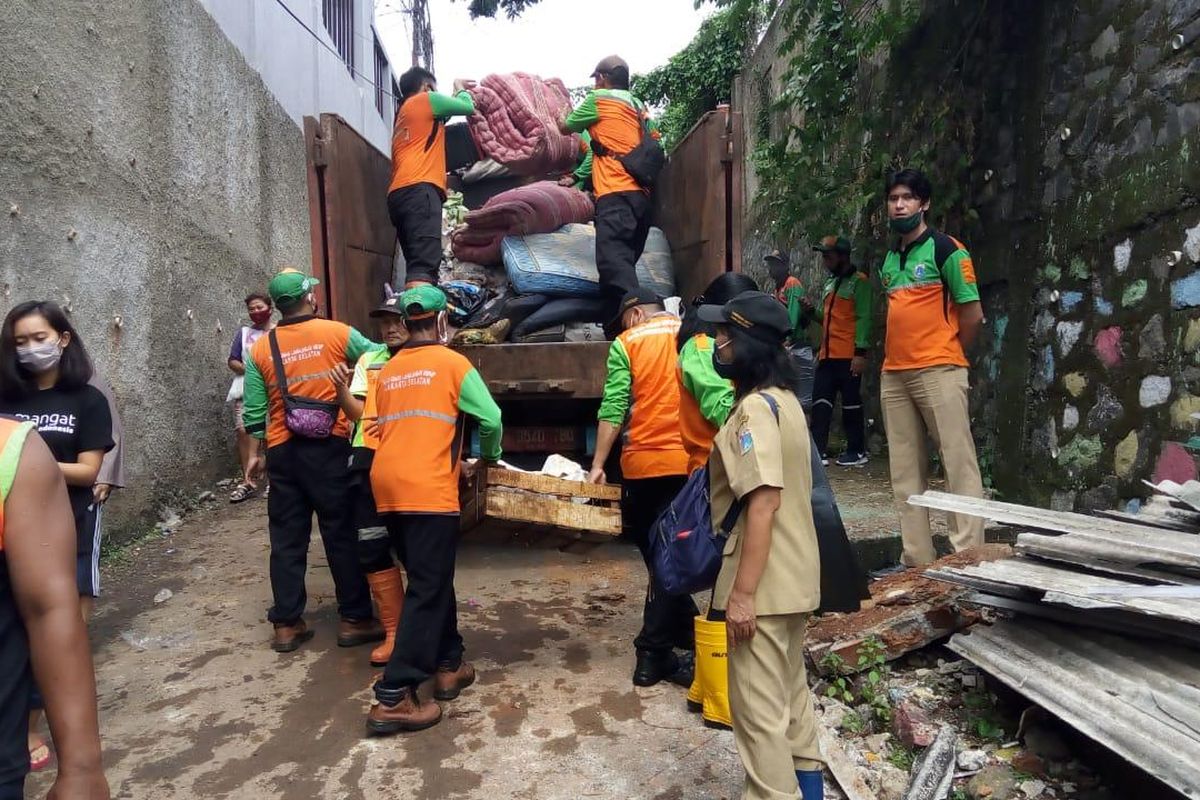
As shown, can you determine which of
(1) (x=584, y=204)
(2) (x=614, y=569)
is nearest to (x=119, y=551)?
(2) (x=614, y=569)

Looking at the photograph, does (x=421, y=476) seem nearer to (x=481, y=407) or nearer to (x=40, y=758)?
(x=481, y=407)

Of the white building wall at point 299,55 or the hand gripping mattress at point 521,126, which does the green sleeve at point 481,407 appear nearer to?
the hand gripping mattress at point 521,126

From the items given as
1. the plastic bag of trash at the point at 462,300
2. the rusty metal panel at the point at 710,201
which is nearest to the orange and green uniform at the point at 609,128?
the rusty metal panel at the point at 710,201

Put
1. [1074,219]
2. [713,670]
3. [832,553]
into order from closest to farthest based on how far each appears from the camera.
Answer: [832,553] → [713,670] → [1074,219]

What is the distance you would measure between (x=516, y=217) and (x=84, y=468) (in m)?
2.96

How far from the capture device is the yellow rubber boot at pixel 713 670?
2801mm

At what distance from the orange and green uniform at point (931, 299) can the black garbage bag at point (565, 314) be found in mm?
1652

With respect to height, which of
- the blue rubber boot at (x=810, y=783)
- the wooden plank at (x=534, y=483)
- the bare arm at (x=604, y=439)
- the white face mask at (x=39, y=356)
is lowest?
the blue rubber boot at (x=810, y=783)

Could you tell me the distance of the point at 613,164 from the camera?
489 cm

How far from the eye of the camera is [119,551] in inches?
200

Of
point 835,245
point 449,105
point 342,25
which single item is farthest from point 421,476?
point 342,25

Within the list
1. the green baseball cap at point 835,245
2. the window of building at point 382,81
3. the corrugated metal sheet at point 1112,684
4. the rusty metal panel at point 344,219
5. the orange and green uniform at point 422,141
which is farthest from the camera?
the window of building at point 382,81

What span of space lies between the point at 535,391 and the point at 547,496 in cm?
78

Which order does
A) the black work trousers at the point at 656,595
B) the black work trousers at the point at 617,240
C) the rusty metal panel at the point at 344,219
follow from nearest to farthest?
the black work trousers at the point at 656,595
the rusty metal panel at the point at 344,219
the black work trousers at the point at 617,240
